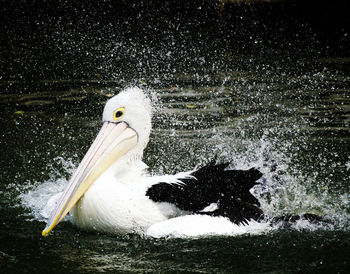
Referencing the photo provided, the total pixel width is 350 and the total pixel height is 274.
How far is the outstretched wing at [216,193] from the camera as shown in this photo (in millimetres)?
4410

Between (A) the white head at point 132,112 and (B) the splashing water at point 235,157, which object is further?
(B) the splashing water at point 235,157

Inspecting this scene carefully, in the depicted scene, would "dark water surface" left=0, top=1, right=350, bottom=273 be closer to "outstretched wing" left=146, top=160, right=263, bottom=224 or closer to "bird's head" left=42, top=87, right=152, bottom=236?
"outstretched wing" left=146, top=160, right=263, bottom=224

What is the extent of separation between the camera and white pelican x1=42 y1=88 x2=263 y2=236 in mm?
4316

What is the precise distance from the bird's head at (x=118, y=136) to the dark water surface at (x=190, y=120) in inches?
19.1

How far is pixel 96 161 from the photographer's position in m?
4.54

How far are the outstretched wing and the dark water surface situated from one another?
0.23 metres

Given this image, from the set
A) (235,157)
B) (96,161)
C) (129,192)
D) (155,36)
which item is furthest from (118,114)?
(155,36)

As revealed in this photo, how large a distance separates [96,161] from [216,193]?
3.04ft

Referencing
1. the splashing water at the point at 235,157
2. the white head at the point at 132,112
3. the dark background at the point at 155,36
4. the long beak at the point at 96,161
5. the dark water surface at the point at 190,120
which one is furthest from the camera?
the dark background at the point at 155,36

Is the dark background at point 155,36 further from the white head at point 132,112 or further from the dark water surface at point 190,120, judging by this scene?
the white head at point 132,112

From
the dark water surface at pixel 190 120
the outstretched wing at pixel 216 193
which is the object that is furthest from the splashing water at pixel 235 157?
the outstretched wing at pixel 216 193

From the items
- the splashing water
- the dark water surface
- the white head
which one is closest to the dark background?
the dark water surface

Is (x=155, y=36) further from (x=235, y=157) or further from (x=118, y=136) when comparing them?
(x=118, y=136)

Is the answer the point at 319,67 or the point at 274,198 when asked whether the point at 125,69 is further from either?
the point at 274,198
